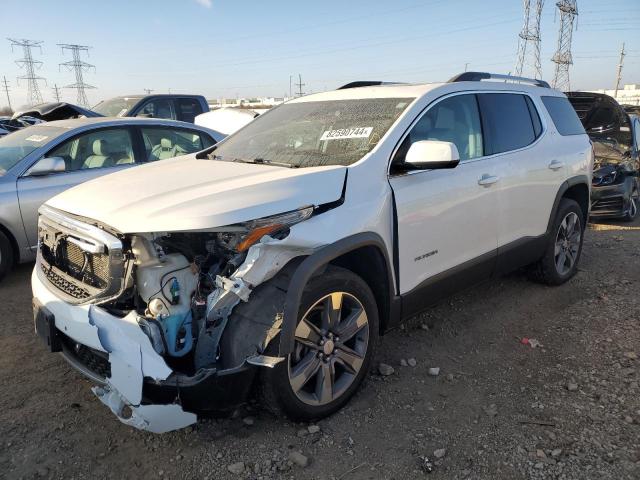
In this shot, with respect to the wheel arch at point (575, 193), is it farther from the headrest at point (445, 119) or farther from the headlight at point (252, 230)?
the headlight at point (252, 230)

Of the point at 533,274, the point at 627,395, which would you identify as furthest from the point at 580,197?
the point at 627,395

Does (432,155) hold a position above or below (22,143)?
above

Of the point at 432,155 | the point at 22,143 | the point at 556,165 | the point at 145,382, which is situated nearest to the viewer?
the point at 145,382

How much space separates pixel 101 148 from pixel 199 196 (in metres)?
3.52

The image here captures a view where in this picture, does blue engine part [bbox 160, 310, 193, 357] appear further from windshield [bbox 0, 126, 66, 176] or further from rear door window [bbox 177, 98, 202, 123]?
rear door window [bbox 177, 98, 202, 123]

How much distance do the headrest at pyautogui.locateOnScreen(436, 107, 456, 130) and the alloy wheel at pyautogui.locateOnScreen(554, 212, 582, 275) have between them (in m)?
1.94

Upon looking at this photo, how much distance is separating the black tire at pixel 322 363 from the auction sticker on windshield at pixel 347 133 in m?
0.94

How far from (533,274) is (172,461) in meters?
3.81

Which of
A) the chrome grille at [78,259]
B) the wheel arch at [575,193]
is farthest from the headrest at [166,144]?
the wheel arch at [575,193]

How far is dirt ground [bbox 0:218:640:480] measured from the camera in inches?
99.4

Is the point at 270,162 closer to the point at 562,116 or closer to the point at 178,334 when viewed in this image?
the point at 178,334

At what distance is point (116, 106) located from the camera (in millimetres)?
10930

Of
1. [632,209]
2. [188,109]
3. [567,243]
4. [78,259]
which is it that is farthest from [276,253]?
[188,109]

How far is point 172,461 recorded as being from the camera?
256 centimetres
